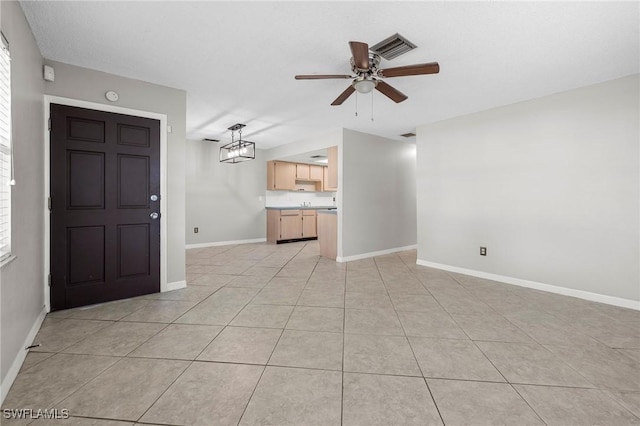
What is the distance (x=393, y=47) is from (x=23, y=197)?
10.7 ft

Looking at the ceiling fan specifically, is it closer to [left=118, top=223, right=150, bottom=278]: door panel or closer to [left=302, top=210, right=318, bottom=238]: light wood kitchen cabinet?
[left=118, top=223, right=150, bottom=278]: door panel

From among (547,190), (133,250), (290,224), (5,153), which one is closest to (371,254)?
(290,224)

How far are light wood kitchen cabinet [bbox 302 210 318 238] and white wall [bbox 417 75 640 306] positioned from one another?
3.76m

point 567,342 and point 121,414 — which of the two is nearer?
point 121,414

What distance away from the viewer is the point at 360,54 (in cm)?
212

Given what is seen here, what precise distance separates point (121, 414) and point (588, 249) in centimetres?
465

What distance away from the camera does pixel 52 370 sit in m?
1.78

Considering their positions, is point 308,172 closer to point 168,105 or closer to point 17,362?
point 168,105

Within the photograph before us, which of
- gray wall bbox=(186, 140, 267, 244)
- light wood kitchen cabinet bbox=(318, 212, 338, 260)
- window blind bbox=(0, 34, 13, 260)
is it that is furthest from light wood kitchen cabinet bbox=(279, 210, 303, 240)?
window blind bbox=(0, 34, 13, 260)

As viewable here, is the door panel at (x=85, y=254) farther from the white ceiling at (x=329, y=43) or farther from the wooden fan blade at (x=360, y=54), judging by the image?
the wooden fan blade at (x=360, y=54)

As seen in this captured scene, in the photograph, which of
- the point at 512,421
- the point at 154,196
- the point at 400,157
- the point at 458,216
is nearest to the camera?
the point at 512,421

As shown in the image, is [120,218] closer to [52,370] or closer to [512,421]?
[52,370]

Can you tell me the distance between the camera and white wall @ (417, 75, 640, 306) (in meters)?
3.01

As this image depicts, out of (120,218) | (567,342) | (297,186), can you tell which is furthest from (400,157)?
(120,218)
